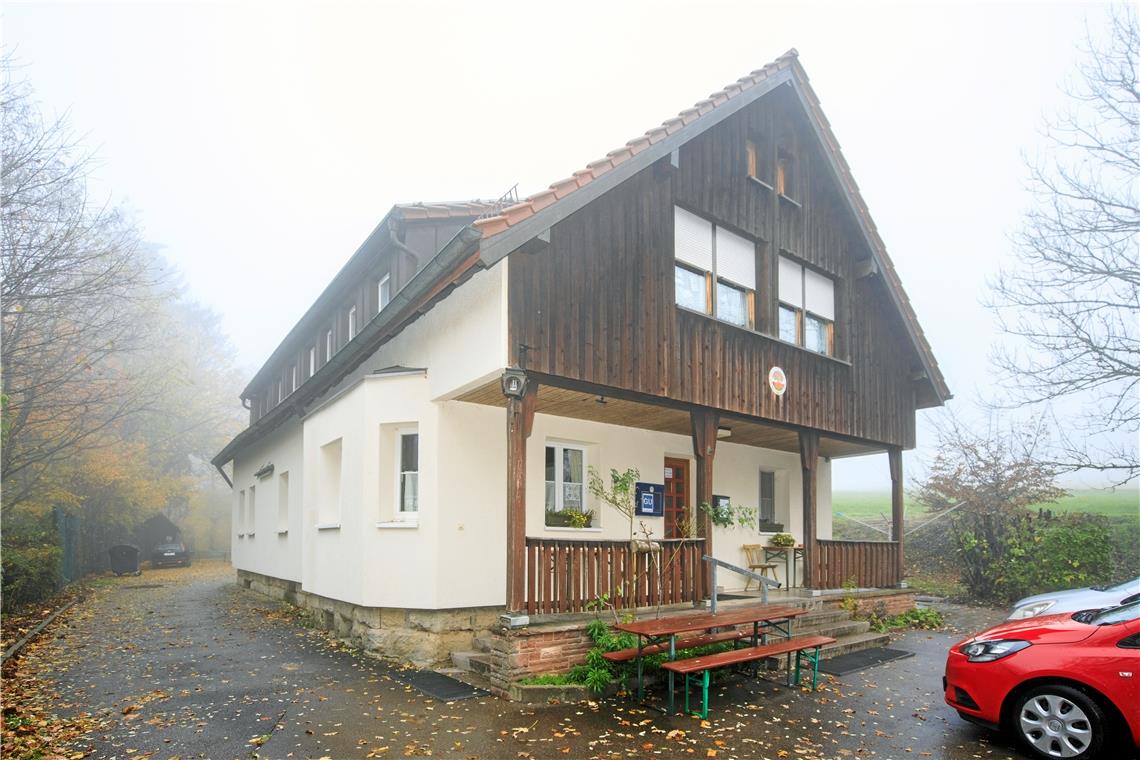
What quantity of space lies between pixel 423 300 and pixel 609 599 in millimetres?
4455

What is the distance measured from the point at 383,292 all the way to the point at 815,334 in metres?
8.10

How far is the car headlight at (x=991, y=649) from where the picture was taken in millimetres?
6902

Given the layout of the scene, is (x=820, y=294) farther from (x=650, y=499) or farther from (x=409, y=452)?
(x=409, y=452)

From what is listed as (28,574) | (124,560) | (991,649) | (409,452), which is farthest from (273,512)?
(991,649)

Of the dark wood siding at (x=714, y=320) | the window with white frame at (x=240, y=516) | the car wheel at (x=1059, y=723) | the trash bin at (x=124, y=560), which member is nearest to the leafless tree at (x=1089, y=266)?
the dark wood siding at (x=714, y=320)

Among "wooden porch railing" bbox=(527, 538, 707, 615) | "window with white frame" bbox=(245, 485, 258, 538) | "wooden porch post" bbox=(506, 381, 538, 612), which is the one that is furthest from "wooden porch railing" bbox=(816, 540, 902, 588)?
"window with white frame" bbox=(245, 485, 258, 538)

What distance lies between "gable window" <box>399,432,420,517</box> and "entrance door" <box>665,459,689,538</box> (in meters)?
4.76

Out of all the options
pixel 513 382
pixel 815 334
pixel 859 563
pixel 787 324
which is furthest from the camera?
pixel 859 563

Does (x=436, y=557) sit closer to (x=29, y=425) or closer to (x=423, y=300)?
(x=423, y=300)

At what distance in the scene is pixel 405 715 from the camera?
777 cm

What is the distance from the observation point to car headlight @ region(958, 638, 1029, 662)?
22.6ft

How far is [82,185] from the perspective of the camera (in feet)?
48.0

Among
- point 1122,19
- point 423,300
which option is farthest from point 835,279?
point 423,300

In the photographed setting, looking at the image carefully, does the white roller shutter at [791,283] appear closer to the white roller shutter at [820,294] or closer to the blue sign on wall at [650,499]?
the white roller shutter at [820,294]
